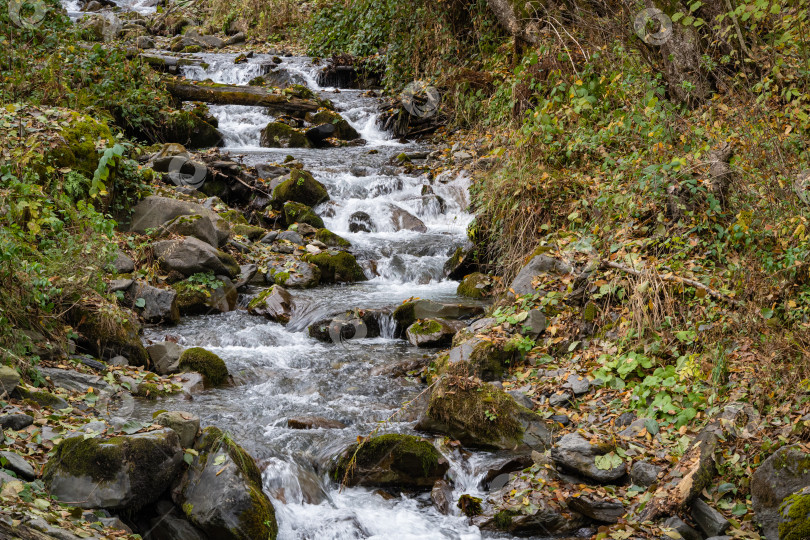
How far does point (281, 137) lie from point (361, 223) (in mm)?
4533

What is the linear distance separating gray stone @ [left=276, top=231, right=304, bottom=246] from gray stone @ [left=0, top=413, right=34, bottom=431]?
6170 mm

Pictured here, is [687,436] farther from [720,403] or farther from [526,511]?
[526,511]

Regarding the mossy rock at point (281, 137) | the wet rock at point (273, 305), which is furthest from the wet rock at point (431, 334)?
the mossy rock at point (281, 137)

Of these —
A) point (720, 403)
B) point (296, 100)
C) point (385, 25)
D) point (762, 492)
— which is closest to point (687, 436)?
point (720, 403)

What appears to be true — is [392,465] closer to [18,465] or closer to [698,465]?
[698,465]

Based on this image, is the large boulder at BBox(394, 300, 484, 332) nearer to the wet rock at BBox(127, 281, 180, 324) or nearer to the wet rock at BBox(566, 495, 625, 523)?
the wet rock at BBox(127, 281, 180, 324)

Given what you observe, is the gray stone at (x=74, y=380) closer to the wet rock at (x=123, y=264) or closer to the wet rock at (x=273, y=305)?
the wet rock at (x=123, y=264)

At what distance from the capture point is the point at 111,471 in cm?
383

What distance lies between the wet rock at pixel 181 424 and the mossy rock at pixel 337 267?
5085 mm

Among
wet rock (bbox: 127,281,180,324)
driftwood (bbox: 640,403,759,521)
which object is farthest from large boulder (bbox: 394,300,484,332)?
driftwood (bbox: 640,403,759,521)

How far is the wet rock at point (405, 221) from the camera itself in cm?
1103

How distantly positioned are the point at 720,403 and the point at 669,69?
522 cm

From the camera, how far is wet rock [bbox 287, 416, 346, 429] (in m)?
5.48

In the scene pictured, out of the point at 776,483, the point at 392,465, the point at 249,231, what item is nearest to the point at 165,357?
the point at 392,465
